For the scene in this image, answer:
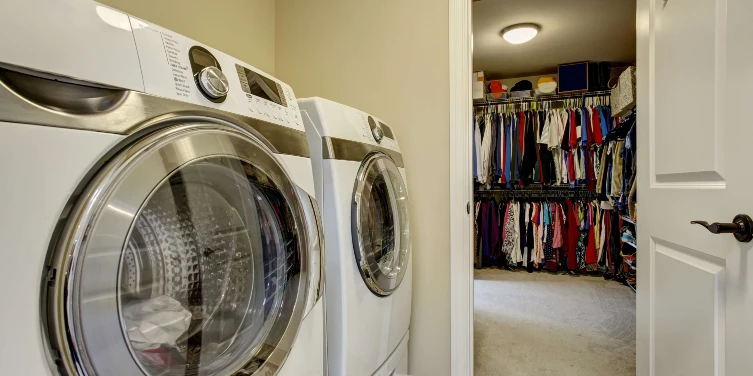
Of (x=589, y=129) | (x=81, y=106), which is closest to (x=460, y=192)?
(x=81, y=106)

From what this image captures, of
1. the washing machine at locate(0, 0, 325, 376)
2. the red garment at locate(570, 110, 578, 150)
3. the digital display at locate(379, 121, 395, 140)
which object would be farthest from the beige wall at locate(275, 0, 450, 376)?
the red garment at locate(570, 110, 578, 150)

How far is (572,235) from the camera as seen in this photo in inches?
142

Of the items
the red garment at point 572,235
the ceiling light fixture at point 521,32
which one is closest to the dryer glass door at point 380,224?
the ceiling light fixture at point 521,32

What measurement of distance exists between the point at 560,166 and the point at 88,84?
387 centimetres

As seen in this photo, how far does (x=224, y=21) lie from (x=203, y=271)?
1.34 m

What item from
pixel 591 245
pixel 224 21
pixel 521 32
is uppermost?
pixel 521 32

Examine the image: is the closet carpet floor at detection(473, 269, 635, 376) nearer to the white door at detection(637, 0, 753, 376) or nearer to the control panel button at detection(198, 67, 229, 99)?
the white door at detection(637, 0, 753, 376)

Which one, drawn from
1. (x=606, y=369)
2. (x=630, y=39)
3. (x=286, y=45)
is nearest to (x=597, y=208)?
(x=630, y=39)

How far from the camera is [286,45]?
1.80 m

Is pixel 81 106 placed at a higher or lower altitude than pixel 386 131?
lower

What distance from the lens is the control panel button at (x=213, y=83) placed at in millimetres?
578

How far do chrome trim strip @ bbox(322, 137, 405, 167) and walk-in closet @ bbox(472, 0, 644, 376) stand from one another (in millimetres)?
1783

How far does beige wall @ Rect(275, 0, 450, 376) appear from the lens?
1.52m

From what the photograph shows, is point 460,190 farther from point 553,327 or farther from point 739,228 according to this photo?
point 553,327
